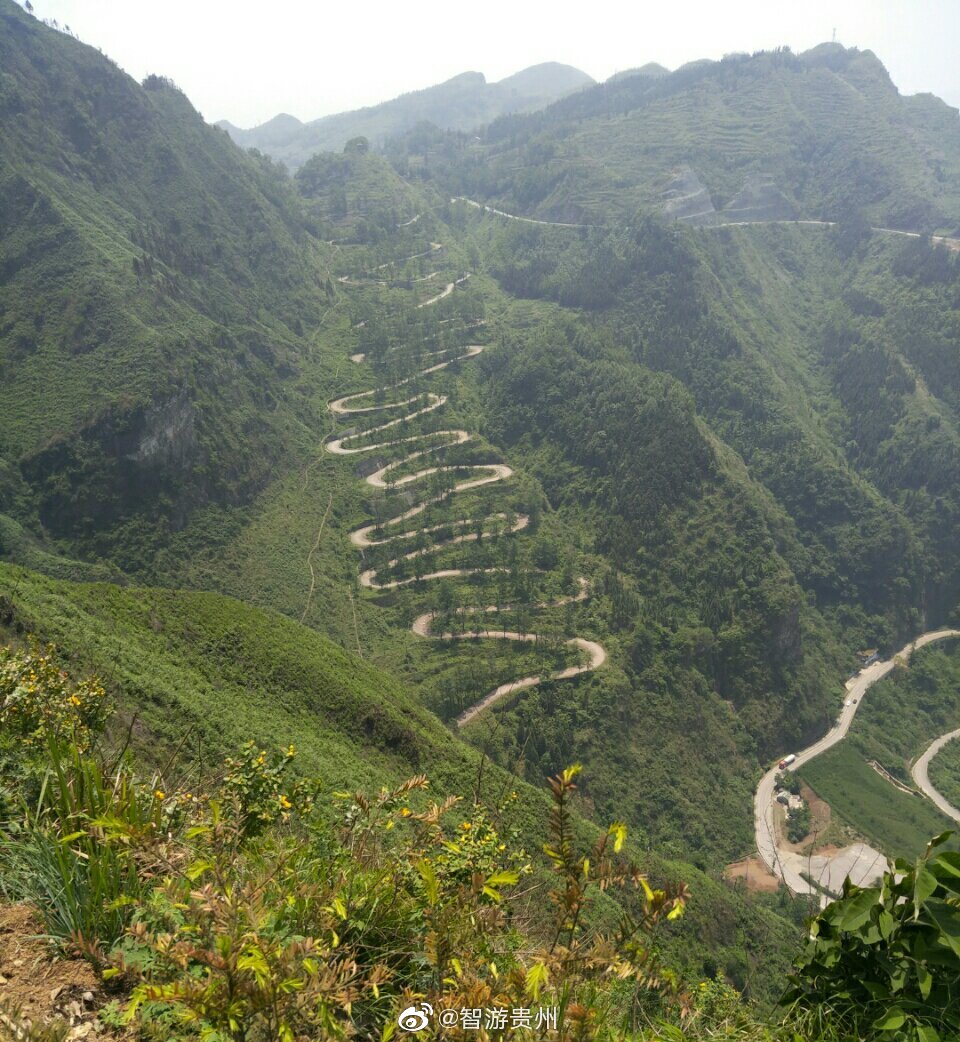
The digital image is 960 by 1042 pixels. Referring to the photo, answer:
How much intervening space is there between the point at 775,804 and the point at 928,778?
64.6 ft

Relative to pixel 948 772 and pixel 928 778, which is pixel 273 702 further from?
pixel 948 772

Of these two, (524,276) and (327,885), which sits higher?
(524,276)

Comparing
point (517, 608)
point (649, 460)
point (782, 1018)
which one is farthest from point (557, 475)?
point (782, 1018)

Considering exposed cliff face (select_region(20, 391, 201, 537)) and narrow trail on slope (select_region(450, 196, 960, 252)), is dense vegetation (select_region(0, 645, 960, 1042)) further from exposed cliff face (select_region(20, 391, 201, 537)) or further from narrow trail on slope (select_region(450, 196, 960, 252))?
narrow trail on slope (select_region(450, 196, 960, 252))

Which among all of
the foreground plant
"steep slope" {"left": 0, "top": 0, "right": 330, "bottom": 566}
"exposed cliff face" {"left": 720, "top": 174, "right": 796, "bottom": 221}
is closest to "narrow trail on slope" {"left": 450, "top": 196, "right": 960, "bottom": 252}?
"exposed cliff face" {"left": 720, "top": 174, "right": 796, "bottom": 221}

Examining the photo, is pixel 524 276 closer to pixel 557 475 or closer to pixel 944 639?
pixel 557 475

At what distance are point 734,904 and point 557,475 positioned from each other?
49.3 meters

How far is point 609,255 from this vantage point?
351ft

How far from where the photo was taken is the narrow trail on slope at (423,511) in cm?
5544

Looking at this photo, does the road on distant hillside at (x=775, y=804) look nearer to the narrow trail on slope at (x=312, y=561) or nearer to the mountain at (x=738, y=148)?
the narrow trail on slope at (x=312, y=561)

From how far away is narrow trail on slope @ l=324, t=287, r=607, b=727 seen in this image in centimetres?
5544

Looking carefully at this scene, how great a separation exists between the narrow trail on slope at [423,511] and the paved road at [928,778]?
3408 cm

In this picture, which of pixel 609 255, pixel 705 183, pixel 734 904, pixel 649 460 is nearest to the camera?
pixel 734 904

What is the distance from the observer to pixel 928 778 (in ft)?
209
